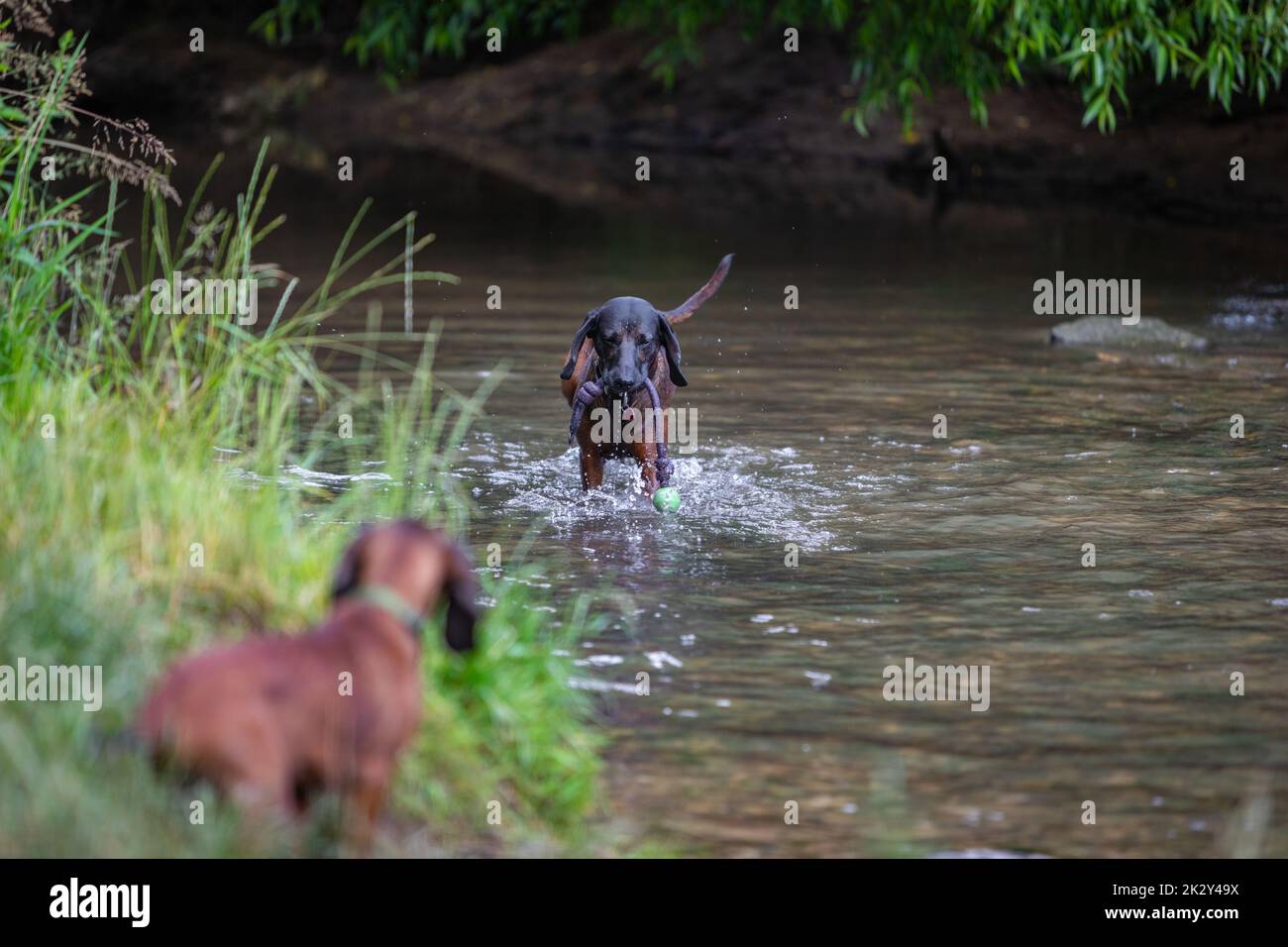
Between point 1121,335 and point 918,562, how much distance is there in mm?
6990

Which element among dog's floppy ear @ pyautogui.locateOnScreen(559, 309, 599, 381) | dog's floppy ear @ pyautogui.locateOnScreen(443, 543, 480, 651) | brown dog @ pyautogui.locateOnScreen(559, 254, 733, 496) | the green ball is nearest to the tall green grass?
dog's floppy ear @ pyautogui.locateOnScreen(443, 543, 480, 651)

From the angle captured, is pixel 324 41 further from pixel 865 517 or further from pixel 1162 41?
pixel 865 517

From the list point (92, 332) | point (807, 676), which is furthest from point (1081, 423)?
point (92, 332)

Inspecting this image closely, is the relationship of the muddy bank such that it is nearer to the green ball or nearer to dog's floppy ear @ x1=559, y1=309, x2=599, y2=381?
dog's floppy ear @ x1=559, y1=309, x2=599, y2=381

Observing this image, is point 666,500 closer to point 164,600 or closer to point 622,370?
point 622,370

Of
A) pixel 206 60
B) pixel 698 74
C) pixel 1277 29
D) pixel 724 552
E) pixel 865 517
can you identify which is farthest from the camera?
pixel 206 60

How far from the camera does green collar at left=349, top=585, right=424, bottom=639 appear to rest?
3975 millimetres

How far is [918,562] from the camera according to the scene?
24.9 feet

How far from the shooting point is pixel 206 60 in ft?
125

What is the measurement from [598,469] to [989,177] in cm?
2032

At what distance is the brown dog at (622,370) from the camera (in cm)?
830

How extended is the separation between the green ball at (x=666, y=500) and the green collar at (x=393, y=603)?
4.42m

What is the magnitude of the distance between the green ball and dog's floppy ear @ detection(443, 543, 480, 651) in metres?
4.18

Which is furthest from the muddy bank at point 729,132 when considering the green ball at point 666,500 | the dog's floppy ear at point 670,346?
the green ball at point 666,500
